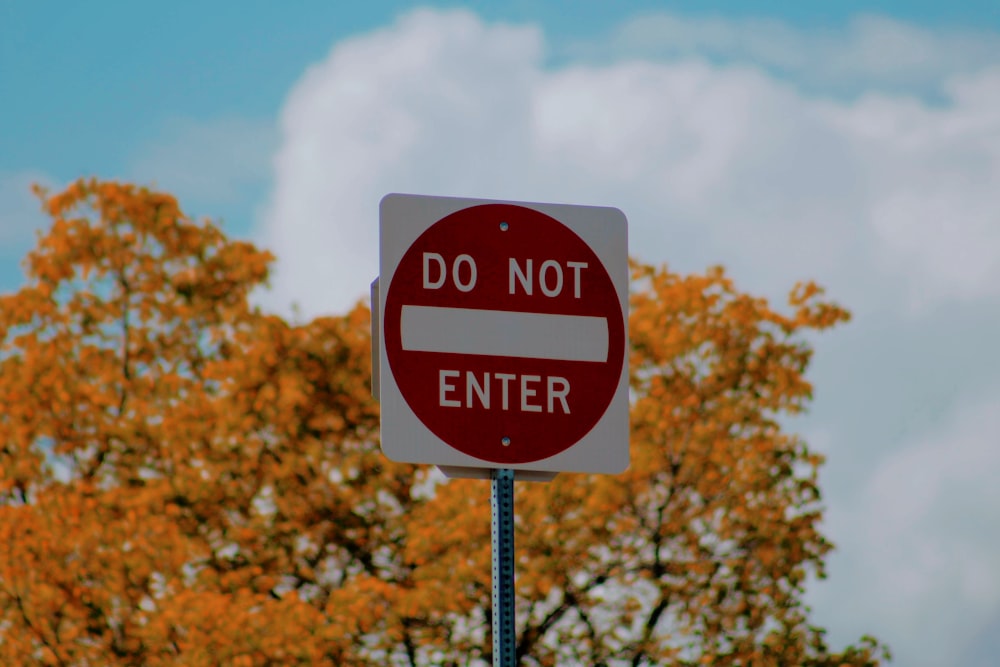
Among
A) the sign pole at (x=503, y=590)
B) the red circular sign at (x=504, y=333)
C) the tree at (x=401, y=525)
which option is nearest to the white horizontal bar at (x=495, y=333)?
the red circular sign at (x=504, y=333)

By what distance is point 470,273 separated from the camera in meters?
3.98

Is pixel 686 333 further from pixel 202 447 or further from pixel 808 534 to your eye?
pixel 202 447

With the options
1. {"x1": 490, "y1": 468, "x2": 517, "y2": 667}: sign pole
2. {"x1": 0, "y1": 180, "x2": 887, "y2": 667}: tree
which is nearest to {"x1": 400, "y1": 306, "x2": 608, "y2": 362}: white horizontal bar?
{"x1": 490, "y1": 468, "x2": 517, "y2": 667}: sign pole

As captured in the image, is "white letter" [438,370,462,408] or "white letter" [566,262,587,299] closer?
"white letter" [438,370,462,408]

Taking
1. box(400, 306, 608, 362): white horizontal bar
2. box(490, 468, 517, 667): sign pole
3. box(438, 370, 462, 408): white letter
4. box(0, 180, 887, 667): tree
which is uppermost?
box(0, 180, 887, 667): tree

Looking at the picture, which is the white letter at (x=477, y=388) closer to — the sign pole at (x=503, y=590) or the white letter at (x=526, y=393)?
the white letter at (x=526, y=393)

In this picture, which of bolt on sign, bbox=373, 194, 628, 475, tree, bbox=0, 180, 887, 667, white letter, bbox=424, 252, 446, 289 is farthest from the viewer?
tree, bbox=0, 180, 887, 667

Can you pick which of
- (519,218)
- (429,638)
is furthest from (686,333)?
(519,218)

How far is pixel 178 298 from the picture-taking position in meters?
16.9

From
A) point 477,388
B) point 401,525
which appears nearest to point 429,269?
point 477,388

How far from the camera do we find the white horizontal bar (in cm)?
391

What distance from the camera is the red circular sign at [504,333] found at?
387cm

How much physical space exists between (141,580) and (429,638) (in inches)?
110

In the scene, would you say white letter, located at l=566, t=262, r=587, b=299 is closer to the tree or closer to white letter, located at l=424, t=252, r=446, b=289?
white letter, located at l=424, t=252, r=446, b=289
